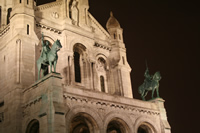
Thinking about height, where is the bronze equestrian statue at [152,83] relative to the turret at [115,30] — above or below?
below

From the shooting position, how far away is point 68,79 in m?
34.5

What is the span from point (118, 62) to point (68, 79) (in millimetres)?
9690

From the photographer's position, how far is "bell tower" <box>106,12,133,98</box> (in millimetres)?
40344

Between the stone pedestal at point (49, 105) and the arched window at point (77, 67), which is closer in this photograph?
the stone pedestal at point (49, 105)

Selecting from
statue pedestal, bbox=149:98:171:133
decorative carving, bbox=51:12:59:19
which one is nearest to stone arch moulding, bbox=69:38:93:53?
decorative carving, bbox=51:12:59:19

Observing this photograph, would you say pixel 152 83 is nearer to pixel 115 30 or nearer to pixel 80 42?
pixel 80 42

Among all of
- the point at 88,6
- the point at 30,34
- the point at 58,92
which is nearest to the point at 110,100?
the point at 58,92

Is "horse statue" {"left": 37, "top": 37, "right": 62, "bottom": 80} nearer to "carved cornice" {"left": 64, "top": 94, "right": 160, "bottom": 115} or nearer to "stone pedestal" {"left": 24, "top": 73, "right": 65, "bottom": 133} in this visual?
"stone pedestal" {"left": 24, "top": 73, "right": 65, "bottom": 133}

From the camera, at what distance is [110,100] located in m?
29.9

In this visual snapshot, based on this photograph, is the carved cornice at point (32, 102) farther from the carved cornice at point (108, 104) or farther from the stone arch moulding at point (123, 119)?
the stone arch moulding at point (123, 119)

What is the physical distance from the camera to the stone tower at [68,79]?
26.2 m

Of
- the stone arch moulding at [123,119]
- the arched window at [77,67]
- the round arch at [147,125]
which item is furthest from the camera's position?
the arched window at [77,67]

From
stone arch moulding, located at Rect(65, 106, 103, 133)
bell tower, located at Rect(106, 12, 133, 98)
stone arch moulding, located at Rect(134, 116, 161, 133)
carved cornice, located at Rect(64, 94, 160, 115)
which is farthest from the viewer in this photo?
bell tower, located at Rect(106, 12, 133, 98)

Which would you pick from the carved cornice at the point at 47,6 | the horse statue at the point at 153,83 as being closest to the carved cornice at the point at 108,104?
the horse statue at the point at 153,83
